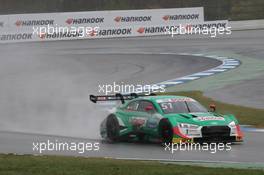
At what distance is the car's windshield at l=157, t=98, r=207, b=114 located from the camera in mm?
16125

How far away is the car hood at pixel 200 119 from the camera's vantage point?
599 inches

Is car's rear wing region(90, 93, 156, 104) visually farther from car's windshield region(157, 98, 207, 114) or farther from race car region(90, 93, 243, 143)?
car's windshield region(157, 98, 207, 114)

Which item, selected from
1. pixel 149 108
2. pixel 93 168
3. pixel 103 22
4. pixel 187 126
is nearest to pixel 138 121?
pixel 149 108

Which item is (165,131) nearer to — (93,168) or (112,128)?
(112,128)

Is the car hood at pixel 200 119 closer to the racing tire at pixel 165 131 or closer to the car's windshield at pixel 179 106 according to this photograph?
the racing tire at pixel 165 131

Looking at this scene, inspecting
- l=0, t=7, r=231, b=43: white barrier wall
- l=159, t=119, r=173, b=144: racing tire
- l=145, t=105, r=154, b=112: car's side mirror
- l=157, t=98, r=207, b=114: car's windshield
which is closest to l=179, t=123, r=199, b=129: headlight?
l=159, t=119, r=173, b=144: racing tire

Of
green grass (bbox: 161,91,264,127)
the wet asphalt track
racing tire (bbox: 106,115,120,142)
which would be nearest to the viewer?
the wet asphalt track

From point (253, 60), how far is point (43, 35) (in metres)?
14.5

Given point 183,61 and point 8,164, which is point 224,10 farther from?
point 8,164

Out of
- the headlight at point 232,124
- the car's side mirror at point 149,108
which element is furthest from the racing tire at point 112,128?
the headlight at point 232,124

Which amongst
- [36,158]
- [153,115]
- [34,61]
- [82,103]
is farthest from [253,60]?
[36,158]

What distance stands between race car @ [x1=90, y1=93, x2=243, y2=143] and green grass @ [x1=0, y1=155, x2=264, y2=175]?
2564mm

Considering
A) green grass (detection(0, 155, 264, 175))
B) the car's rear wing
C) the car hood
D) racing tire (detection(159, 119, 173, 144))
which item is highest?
the car's rear wing

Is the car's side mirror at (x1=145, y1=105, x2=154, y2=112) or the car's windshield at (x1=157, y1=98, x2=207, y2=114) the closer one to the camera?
the car's windshield at (x1=157, y1=98, x2=207, y2=114)
